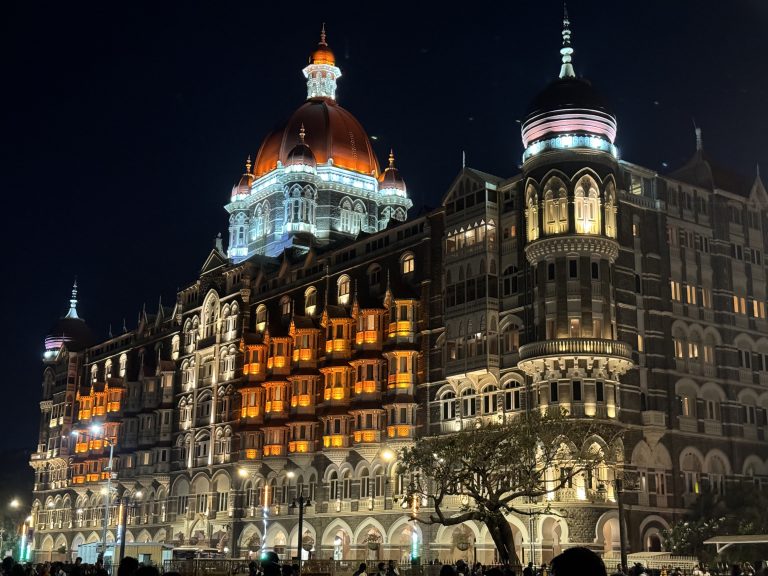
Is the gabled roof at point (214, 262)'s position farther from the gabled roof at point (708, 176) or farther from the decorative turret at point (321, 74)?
the gabled roof at point (708, 176)

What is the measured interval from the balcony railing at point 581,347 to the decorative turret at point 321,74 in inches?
2320

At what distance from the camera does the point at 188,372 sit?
348ft

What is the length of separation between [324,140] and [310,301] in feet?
82.7

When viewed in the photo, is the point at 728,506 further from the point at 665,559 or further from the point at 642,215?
the point at 642,215

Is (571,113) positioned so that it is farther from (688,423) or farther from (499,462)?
(499,462)

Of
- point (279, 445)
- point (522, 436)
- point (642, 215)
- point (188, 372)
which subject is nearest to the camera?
point (522, 436)

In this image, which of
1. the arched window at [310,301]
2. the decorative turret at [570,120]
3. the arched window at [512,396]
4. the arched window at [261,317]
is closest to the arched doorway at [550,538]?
the arched window at [512,396]

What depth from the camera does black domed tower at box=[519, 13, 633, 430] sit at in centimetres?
6406

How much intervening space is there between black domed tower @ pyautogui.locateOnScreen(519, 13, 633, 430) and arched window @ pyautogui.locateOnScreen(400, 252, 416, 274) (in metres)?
13.3

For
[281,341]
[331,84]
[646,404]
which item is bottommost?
[646,404]

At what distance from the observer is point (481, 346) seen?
7062 centimetres

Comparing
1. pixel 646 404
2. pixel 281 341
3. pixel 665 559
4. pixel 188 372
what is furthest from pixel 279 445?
pixel 665 559

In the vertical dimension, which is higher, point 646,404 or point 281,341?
point 281,341

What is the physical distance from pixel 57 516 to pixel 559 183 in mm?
87814
